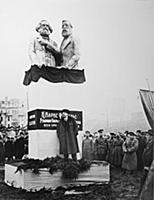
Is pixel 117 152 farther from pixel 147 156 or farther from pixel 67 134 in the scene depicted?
pixel 67 134

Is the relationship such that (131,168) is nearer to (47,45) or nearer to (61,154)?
(61,154)

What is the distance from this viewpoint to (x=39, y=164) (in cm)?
382

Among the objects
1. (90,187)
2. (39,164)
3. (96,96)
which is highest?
(96,96)

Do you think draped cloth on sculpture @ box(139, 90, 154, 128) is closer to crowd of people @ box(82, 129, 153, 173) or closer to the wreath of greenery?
crowd of people @ box(82, 129, 153, 173)

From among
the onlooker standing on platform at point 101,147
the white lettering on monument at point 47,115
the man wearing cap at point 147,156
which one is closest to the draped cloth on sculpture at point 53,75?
the white lettering on monument at point 47,115

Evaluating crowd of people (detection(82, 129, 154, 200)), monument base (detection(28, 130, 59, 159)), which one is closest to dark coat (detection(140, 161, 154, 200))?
crowd of people (detection(82, 129, 154, 200))

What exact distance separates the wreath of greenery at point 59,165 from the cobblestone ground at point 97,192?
0.54 feet

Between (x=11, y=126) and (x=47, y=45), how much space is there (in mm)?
894

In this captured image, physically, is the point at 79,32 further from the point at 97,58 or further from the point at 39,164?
the point at 39,164

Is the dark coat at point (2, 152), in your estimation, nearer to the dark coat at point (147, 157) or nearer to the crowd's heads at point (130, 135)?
the crowd's heads at point (130, 135)

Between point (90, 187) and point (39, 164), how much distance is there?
564 millimetres

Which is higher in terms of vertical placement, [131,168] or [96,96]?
[96,96]

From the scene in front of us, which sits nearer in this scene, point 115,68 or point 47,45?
point 47,45

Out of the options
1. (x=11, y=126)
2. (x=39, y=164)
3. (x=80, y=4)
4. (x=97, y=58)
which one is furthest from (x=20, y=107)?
(x=80, y=4)
